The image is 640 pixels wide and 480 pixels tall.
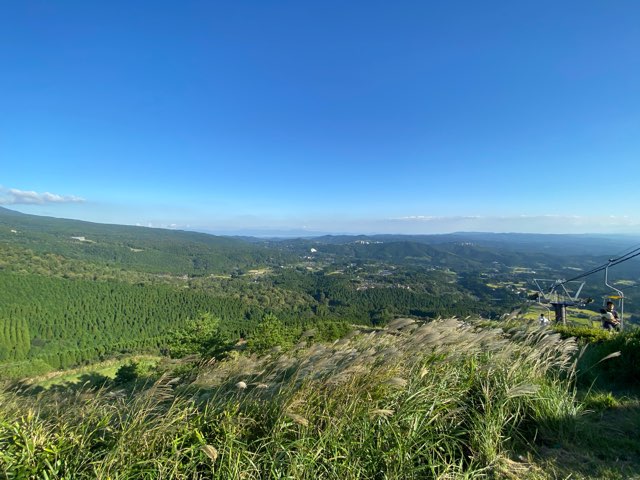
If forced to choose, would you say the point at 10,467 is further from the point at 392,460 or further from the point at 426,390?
the point at 426,390

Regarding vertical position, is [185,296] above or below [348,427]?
below

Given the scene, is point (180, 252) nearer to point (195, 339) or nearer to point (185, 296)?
point (185, 296)

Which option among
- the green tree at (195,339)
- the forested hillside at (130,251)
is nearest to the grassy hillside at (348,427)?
the green tree at (195,339)

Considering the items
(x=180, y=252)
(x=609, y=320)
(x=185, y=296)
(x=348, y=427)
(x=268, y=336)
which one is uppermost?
(x=348, y=427)

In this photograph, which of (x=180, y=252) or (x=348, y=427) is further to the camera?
(x=180, y=252)

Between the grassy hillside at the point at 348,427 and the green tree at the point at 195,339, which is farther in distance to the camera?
the green tree at the point at 195,339

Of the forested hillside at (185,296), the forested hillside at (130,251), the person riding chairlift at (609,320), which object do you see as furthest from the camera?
the forested hillside at (130,251)

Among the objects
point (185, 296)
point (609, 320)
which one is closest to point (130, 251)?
point (185, 296)

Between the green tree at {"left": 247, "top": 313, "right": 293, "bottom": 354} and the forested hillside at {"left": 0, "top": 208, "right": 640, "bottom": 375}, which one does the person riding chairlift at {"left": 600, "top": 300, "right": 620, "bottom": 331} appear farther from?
the forested hillside at {"left": 0, "top": 208, "right": 640, "bottom": 375}

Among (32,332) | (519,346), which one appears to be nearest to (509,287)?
(519,346)

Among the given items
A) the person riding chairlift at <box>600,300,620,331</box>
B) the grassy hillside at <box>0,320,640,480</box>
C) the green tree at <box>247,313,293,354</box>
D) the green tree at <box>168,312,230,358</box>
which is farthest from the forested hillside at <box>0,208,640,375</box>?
the grassy hillside at <box>0,320,640,480</box>

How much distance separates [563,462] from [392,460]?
1480 millimetres

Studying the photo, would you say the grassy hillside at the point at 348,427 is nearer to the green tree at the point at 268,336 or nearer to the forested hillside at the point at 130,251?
the green tree at the point at 268,336

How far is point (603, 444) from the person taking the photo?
8.00 ft
